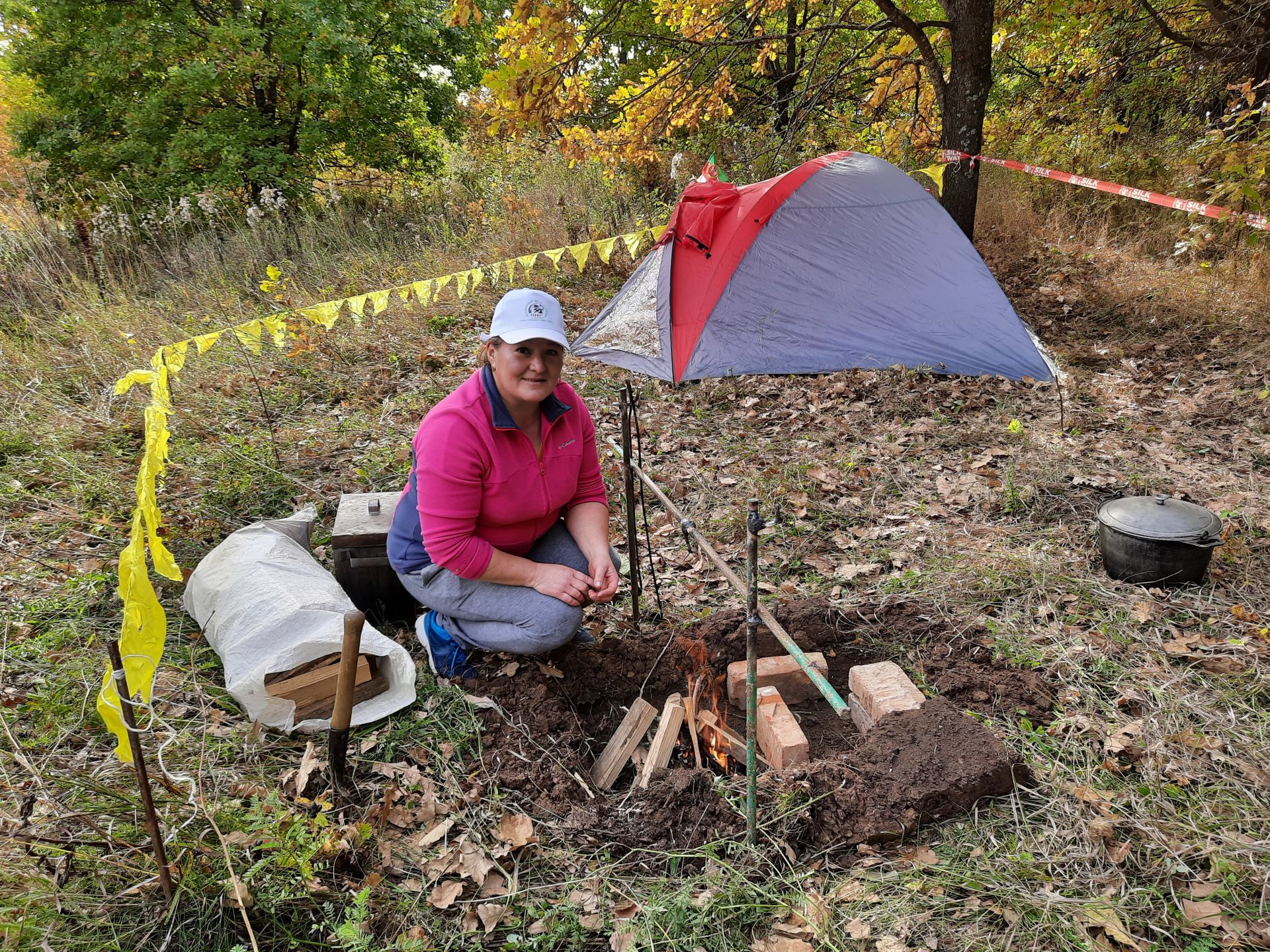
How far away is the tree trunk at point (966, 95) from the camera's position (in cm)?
620

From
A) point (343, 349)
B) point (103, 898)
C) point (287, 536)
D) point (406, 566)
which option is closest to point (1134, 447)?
point (406, 566)

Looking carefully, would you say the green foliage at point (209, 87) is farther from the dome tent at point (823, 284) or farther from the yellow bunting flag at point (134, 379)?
the yellow bunting flag at point (134, 379)

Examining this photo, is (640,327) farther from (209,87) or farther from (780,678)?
(209,87)

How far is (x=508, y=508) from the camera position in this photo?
8.96ft

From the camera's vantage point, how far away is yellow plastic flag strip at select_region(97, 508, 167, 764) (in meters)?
1.52

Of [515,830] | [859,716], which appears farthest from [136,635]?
[859,716]

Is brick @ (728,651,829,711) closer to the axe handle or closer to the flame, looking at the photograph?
the flame

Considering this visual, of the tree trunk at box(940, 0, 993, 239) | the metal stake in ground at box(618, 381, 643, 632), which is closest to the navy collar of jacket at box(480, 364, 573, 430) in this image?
the metal stake in ground at box(618, 381, 643, 632)

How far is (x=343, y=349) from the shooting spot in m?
6.53

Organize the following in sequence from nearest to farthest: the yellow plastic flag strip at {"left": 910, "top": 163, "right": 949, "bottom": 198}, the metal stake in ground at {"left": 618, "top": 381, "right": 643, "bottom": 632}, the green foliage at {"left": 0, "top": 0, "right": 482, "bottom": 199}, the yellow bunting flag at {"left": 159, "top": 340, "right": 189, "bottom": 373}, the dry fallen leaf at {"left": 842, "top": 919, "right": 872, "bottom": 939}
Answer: the dry fallen leaf at {"left": 842, "top": 919, "right": 872, "bottom": 939}, the metal stake in ground at {"left": 618, "top": 381, "right": 643, "bottom": 632}, the yellow bunting flag at {"left": 159, "top": 340, "right": 189, "bottom": 373}, the yellow plastic flag strip at {"left": 910, "top": 163, "right": 949, "bottom": 198}, the green foliage at {"left": 0, "top": 0, "right": 482, "bottom": 199}

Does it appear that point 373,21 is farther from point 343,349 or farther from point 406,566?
point 406,566

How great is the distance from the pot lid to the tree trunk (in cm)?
463

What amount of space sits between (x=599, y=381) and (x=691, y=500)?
6.72 ft

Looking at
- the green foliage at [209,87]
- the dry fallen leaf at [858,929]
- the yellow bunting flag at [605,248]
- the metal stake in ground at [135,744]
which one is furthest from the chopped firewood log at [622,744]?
the green foliage at [209,87]
